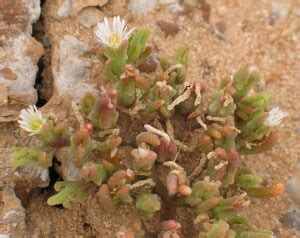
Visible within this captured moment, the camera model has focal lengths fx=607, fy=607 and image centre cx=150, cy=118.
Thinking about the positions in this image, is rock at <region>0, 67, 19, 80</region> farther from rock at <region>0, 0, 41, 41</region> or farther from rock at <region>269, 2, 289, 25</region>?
rock at <region>269, 2, 289, 25</region>

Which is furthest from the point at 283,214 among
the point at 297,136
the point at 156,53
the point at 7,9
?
the point at 7,9

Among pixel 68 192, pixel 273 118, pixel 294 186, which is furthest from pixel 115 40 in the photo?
pixel 294 186

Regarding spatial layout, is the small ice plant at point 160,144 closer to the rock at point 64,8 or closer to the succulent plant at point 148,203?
the succulent plant at point 148,203

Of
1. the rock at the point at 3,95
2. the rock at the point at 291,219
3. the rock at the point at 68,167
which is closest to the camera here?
the rock at the point at 68,167

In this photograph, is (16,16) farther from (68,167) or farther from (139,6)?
(68,167)

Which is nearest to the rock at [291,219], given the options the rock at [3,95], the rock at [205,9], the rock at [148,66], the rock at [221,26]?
the rock at [148,66]

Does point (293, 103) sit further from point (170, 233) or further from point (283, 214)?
point (170, 233)
